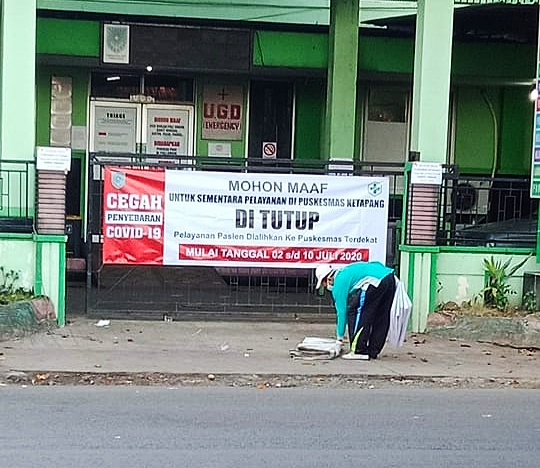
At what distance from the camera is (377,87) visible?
54.1 ft

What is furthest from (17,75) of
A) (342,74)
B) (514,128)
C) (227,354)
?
(514,128)

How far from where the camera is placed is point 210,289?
12.4 metres

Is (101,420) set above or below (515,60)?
below

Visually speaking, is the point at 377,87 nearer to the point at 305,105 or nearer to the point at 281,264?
the point at 305,105

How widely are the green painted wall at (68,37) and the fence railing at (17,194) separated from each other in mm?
3921

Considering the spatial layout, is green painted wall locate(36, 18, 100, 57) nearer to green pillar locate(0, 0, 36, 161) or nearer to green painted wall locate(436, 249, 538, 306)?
green pillar locate(0, 0, 36, 161)

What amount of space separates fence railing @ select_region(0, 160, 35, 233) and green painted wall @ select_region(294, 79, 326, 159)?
605 cm

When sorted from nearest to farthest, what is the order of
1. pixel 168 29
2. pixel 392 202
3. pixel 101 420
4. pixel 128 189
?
pixel 101 420, pixel 128 189, pixel 392 202, pixel 168 29

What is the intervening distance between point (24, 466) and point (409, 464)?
2517mm

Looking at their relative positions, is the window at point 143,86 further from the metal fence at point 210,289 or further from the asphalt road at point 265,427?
the asphalt road at point 265,427

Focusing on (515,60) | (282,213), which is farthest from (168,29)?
(515,60)

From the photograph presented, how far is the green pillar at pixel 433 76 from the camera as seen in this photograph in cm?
1170

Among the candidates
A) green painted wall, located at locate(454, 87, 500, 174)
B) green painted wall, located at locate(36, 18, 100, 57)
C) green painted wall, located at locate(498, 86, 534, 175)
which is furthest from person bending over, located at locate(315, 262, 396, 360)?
green painted wall, located at locate(498, 86, 534, 175)

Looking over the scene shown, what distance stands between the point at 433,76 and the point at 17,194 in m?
5.61
